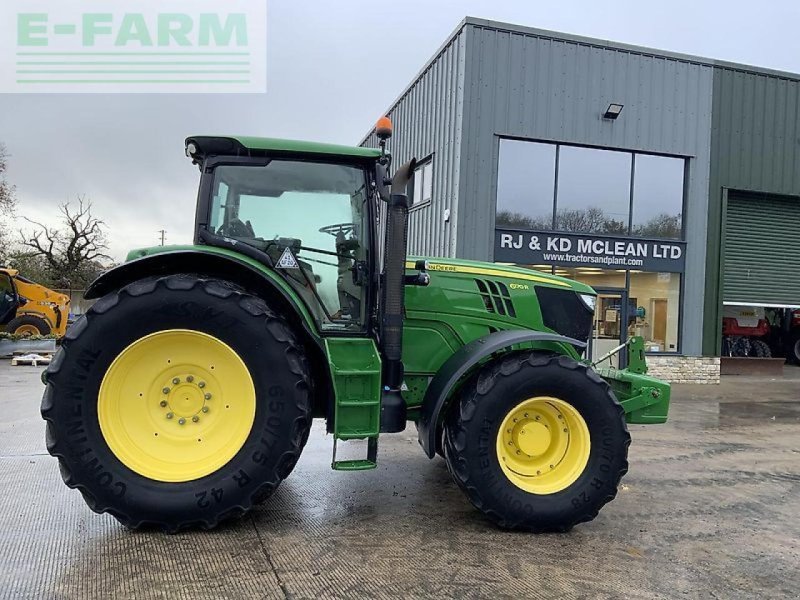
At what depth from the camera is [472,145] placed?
11.3m

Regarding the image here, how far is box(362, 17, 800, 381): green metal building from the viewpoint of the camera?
451 inches

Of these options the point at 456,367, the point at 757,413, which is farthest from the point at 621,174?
the point at 456,367

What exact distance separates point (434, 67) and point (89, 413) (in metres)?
10.8

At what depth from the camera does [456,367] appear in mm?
4035

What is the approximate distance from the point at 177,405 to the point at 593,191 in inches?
410

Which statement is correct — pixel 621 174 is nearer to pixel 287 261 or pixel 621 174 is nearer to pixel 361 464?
pixel 287 261

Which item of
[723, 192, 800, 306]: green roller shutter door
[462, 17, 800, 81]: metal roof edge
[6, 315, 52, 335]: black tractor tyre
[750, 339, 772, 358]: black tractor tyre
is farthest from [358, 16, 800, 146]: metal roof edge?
[6, 315, 52, 335]: black tractor tyre

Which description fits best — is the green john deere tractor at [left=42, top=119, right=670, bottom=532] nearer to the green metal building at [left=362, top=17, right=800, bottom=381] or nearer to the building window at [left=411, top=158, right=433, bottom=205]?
the green metal building at [left=362, top=17, right=800, bottom=381]

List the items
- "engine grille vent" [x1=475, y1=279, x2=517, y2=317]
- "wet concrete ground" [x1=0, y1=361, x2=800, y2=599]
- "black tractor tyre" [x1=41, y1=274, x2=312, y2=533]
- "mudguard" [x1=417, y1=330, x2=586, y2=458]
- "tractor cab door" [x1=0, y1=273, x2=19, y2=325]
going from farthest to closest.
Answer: "tractor cab door" [x1=0, y1=273, x2=19, y2=325] < "engine grille vent" [x1=475, y1=279, x2=517, y2=317] < "mudguard" [x1=417, y1=330, x2=586, y2=458] < "black tractor tyre" [x1=41, y1=274, x2=312, y2=533] < "wet concrete ground" [x1=0, y1=361, x2=800, y2=599]

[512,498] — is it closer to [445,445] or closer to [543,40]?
[445,445]

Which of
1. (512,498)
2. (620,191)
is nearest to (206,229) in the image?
(512,498)

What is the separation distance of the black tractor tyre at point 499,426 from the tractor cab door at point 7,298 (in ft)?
48.6

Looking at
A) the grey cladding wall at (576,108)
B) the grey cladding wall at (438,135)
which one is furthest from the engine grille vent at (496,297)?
the grey cladding wall at (438,135)

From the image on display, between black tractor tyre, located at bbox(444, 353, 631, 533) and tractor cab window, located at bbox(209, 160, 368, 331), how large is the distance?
3.21ft
